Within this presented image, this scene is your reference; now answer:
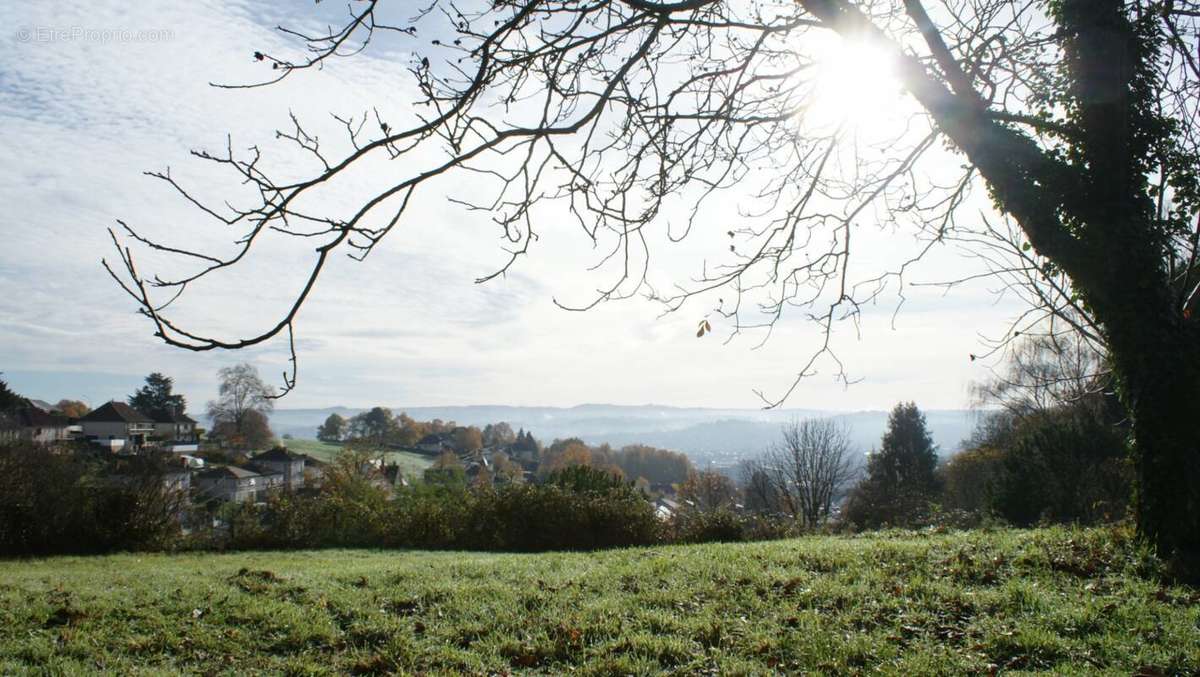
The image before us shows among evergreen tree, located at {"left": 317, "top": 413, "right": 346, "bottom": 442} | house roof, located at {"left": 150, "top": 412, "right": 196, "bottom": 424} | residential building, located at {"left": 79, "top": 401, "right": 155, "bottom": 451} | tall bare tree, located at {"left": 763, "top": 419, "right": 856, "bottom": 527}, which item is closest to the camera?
tall bare tree, located at {"left": 763, "top": 419, "right": 856, "bottom": 527}

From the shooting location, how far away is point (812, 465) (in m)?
26.2

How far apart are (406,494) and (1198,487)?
14840mm

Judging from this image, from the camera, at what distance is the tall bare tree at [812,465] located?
26.1m

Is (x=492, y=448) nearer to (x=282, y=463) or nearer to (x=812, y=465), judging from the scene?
(x=282, y=463)

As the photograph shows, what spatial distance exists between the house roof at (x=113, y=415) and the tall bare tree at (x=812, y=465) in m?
51.0

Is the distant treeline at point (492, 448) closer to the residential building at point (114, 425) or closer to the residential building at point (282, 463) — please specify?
the residential building at point (282, 463)

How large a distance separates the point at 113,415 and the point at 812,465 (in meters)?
53.3

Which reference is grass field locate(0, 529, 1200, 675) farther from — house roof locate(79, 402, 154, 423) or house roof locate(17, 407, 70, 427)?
house roof locate(79, 402, 154, 423)

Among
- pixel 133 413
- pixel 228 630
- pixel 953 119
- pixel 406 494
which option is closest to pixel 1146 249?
pixel 953 119

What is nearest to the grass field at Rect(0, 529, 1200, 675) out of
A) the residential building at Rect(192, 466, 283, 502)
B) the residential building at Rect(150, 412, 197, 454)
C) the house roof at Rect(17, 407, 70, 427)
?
the residential building at Rect(192, 466, 283, 502)

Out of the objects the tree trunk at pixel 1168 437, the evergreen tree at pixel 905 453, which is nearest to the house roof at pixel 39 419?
the evergreen tree at pixel 905 453

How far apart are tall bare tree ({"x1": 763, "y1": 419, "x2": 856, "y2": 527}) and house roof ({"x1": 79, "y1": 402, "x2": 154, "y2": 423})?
51.0 metres

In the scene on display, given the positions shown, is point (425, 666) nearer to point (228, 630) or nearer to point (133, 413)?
point (228, 630)

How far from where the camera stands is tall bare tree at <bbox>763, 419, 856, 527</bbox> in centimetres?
2608
